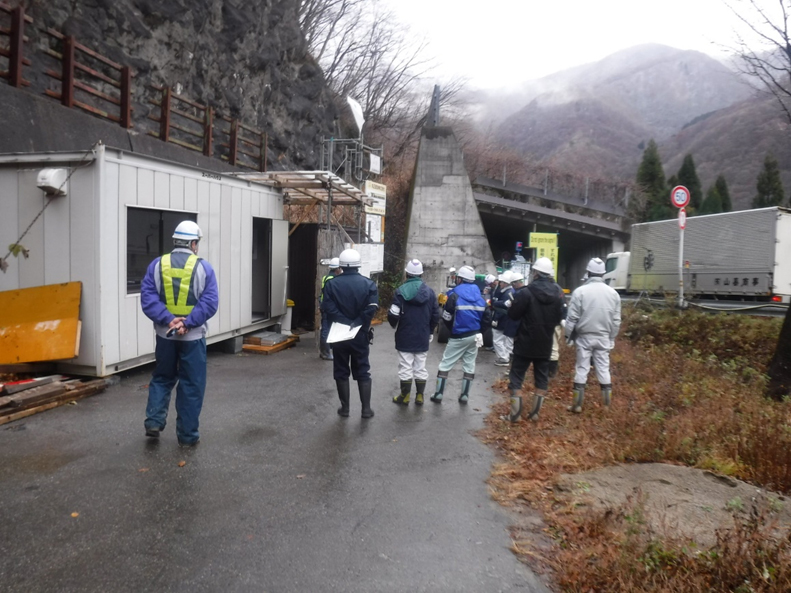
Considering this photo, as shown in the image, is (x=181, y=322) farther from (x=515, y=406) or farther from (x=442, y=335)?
(x=442, y=335)

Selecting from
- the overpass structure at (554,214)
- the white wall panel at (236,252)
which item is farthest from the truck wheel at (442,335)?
the overpass structure at (554,214)

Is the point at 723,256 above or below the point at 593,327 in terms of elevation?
above

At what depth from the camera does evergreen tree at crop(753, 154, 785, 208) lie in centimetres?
3681

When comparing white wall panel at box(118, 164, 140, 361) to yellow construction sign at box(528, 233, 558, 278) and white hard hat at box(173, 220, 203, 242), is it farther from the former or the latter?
yellow construction sign at box(528, 233, 558, 278)

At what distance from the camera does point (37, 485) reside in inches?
193

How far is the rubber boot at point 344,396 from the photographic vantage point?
24.1 ft

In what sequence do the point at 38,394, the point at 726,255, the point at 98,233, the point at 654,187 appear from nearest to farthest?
1. the point at 38,394
2. the point at 98,233
3. the point at 726,255
4. the point at 654,187

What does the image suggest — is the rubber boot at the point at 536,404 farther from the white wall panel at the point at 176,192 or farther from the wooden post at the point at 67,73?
the wooden post at the point at 67,73

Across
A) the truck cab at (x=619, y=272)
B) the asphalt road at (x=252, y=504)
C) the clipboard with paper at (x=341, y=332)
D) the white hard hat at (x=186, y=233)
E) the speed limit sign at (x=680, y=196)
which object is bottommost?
the asphalt road at (x=252, y=504)

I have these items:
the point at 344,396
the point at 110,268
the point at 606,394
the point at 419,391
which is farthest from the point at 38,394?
the point at 606,394

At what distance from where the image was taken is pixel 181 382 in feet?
19.4

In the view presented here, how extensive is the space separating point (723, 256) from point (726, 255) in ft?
0.38

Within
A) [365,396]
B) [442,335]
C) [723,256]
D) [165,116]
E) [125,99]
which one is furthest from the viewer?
[723,256]

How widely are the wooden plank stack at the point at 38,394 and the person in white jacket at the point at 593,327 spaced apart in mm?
5929
